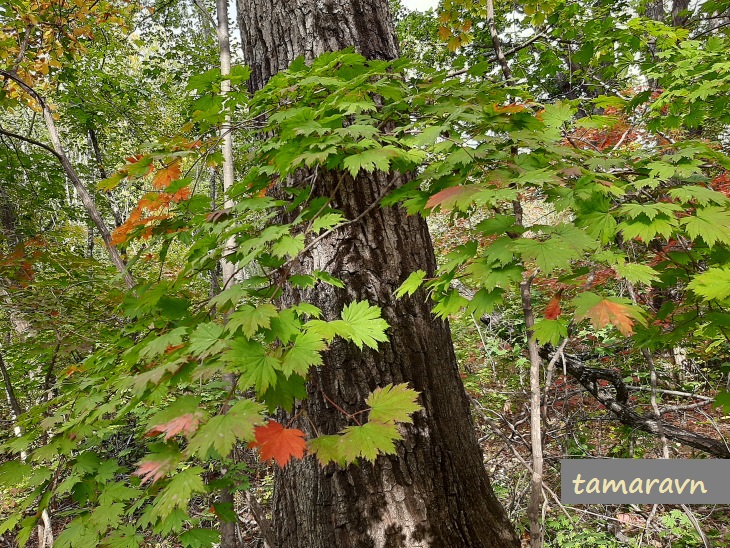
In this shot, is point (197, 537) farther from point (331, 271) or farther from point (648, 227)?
point (648, 227)

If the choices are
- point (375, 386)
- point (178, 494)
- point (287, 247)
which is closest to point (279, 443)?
point (178, 494)

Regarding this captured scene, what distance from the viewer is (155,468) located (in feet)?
2.92

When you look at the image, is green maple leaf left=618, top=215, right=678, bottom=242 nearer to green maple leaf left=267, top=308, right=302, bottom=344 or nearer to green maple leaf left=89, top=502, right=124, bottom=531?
green maple leaf left=267, top=308, right=302, bottom=344

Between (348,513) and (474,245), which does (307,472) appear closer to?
(348,513)

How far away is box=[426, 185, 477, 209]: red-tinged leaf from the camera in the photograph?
1.04 metres

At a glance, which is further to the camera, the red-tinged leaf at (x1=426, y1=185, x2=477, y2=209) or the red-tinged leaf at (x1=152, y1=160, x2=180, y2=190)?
the red-tinged leaf at (x1=152, y1=160, x2=180, y2=190)

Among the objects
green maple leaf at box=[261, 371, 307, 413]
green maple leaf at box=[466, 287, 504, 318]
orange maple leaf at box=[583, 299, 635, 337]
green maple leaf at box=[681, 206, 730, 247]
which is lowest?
orange maple leaf at box=[583, 299, 635, 337]

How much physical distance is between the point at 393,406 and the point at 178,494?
52 cm

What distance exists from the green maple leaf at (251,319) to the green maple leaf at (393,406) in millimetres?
355

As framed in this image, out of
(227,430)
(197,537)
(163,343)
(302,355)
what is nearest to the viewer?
(227,430)

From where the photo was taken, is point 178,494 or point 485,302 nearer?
point 178,494

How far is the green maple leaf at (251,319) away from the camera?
93 cm

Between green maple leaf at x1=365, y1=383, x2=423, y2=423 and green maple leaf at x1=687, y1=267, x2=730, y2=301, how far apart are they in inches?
32.9

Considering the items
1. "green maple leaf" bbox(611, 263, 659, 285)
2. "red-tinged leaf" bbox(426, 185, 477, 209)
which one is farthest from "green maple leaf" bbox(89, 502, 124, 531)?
"green maple leaf" bbox(611, 263, 659, 285)
